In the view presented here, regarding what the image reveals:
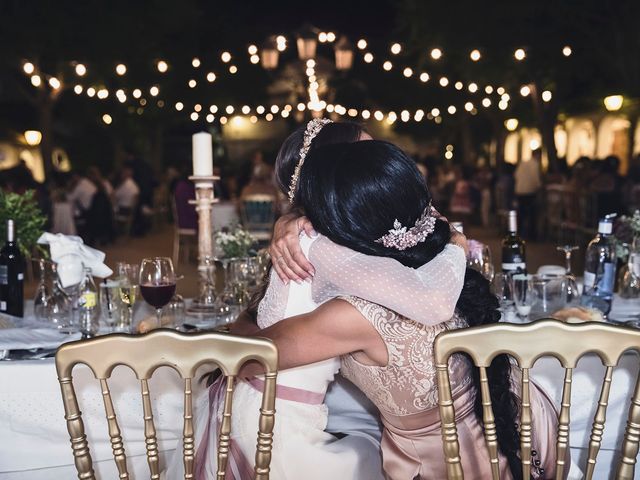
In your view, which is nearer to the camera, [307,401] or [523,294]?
[307,401]

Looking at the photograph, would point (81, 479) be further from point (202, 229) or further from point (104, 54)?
point (104, 54)

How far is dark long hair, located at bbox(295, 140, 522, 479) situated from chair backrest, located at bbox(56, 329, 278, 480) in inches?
14.7

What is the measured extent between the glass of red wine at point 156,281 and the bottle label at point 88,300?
17 centimetres

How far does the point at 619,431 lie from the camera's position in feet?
6.99

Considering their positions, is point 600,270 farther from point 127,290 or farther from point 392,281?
point 127,290

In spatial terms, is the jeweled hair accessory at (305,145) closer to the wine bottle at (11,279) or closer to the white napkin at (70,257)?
the white napkin at (70,257)

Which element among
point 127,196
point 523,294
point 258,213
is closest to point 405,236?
point 523,294

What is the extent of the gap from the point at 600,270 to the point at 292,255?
1.37 m

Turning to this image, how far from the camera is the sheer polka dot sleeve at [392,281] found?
4.87 ft

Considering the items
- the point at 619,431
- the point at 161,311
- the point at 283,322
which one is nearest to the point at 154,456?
the point at 283,322

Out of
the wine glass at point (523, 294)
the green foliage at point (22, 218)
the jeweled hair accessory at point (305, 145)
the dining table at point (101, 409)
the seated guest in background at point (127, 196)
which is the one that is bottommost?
the dining table at point (101, 409)

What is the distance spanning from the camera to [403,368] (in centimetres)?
158

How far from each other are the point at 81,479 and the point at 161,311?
1.05 meters

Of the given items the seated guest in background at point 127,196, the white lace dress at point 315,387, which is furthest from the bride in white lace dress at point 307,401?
the seated guest in background at point 127,196
